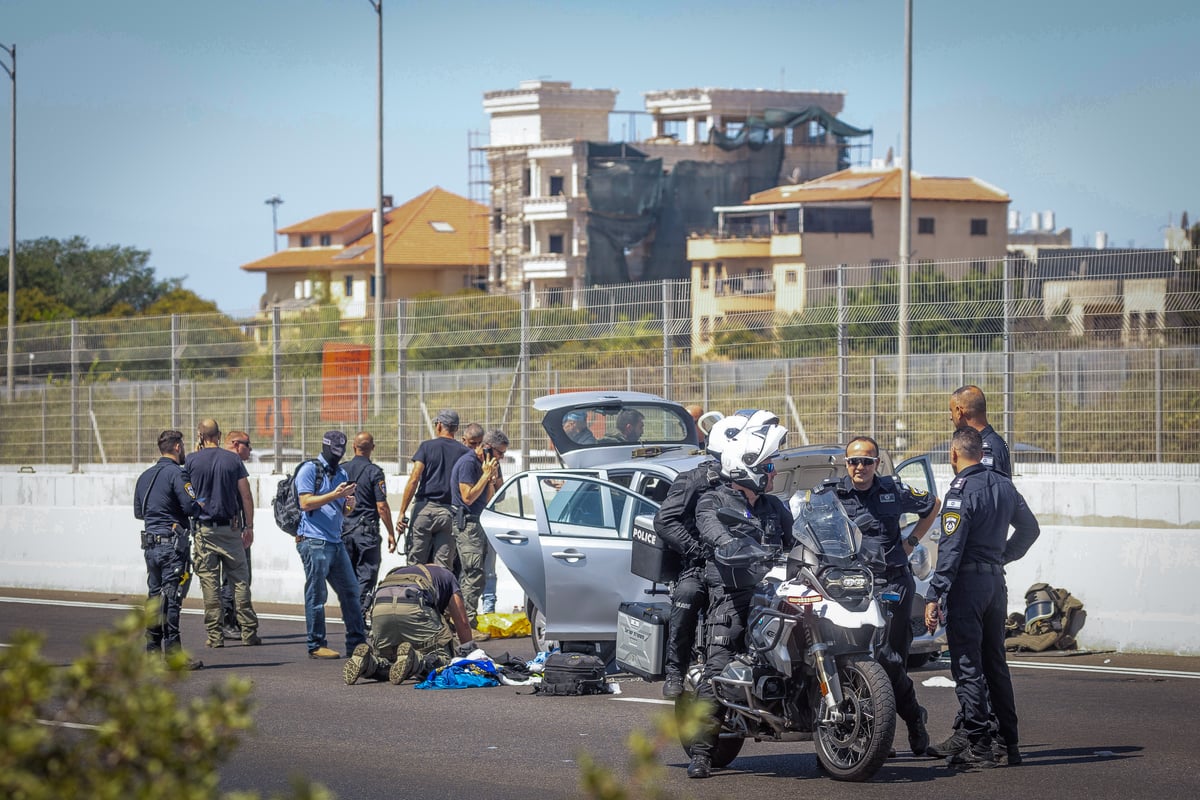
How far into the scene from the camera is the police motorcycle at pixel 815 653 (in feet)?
24.7

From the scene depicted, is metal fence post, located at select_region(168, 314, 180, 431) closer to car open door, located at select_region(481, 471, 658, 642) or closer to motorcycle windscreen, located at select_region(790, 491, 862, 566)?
car open door, located at select_region(481, 471, 658, 642)

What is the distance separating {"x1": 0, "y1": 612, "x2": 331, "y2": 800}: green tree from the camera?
106 inches

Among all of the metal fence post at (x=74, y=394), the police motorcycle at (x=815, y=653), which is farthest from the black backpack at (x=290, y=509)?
the metal fence post at (x=74, y=394)

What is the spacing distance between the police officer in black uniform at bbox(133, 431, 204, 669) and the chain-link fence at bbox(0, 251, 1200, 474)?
21.0ft

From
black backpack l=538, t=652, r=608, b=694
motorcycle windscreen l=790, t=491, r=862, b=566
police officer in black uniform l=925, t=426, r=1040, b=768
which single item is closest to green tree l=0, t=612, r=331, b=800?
motorcycle windscreen l=790, t=491, r=862, b=566

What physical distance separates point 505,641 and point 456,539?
1157mm

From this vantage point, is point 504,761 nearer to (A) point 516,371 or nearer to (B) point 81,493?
(A) point 516,371

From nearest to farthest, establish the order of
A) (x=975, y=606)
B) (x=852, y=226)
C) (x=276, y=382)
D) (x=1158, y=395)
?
(x=975, y=606) < (x=1158, y=395) < (x=276, y=382) < (x=852, y=226)

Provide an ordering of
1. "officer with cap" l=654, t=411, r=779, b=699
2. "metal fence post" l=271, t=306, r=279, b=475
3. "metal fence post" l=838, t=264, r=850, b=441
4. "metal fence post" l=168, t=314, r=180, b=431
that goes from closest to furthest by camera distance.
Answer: "officer with cap" l=654, t=411, r=779, b=699, "metal fence post" l=838, t=264, r=850, b=441, "metal fence post" l=271, t=306, r=279, b=475, "metal fence post" l=168, t=314, r=180, b=431

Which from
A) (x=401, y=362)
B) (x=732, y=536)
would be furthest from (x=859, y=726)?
(x=401, y=362)

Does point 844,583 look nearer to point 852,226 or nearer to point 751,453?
point 751,453

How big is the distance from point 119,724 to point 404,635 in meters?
8.88

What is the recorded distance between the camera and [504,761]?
8398 mm

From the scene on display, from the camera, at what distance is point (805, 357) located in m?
18.5
